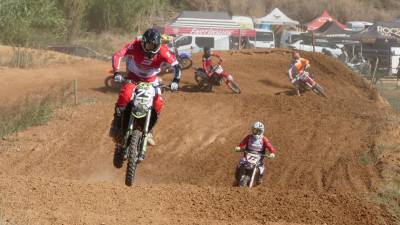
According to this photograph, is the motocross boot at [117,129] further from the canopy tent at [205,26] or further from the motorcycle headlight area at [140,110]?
the canopy tent at [205,26]

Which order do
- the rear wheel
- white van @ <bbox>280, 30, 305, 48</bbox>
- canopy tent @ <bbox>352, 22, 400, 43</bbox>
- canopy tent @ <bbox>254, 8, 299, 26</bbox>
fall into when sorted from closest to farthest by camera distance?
the rear wheel → canopy tent @ <bbox>352, 22, 400, 43</bbox> → white van @ <bbox>280, 30, 305, 48</bbox> → canopy tent @ <bbox>254, 8, 299, 26</bbox>

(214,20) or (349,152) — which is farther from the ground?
(349,152)

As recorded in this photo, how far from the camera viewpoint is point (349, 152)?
46.9 feet

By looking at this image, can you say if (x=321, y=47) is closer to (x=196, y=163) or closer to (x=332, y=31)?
(x=332, y=31)

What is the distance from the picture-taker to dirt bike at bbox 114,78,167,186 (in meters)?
8.34

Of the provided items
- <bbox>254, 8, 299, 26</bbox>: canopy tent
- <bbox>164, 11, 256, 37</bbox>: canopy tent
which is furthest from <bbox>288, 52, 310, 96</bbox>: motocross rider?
<bbox>254, 8, 299, 26</bbox>: canopy tent

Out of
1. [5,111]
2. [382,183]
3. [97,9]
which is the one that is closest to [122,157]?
[382,183]

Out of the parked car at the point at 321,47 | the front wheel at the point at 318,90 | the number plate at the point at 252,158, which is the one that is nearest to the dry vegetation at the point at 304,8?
the parked car at the point at 321,47

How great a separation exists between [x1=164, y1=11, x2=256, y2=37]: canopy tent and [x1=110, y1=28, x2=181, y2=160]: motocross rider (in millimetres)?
23469

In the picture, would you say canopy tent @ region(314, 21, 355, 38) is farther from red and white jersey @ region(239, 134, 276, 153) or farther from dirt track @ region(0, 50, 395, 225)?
red and white jersey @ region(239, 134, 276, 153)

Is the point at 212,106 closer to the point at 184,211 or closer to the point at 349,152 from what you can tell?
the point at 349,152

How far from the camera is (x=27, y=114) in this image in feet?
51.2

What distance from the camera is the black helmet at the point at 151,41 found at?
831 centimetres

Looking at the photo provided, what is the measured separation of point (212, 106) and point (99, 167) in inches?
185
